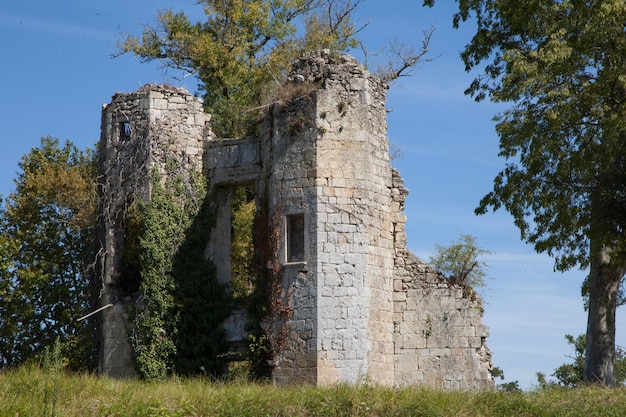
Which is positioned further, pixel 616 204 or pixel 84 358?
pixel 84 358

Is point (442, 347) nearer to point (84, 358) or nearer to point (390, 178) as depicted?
point (390, 178)

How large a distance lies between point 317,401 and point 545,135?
8.87 meters

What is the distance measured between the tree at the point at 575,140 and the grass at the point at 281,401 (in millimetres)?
4865

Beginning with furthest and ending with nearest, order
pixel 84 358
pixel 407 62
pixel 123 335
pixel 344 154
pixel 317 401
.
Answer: pixel 407 62 < pixel 84 358 < pixel 123 335 < pixel 344 154 < pixel 317 401

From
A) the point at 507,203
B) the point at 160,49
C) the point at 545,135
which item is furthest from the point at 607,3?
the point at 160,49

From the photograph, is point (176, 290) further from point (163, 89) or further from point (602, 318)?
point (602, 318)

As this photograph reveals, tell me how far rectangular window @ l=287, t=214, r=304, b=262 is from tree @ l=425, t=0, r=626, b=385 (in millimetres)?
5165

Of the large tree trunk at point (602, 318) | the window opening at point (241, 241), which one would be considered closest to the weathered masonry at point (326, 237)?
the large tree trunk at point (602, 318)

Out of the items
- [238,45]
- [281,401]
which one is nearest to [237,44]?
[238,45]

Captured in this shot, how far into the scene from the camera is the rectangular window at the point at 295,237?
20.9m

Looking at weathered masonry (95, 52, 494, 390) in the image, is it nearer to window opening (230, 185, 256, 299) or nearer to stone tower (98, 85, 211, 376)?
stone tower (98, 85, 211, 376)

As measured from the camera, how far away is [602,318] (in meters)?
23.0

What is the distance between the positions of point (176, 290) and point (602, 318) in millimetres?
9269

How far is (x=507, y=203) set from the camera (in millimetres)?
23969
